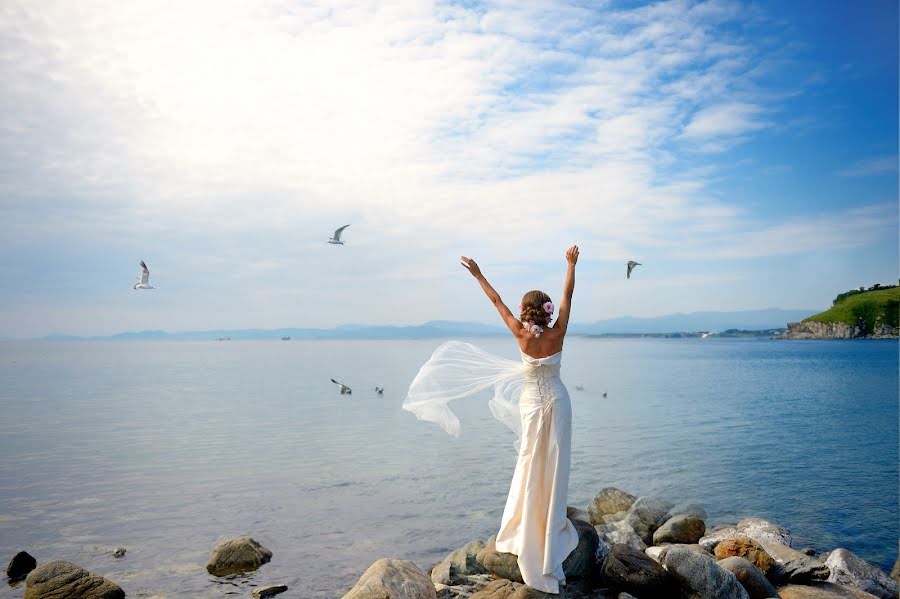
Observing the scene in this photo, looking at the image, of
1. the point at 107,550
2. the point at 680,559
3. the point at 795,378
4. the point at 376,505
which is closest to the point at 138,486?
the point at 107,550

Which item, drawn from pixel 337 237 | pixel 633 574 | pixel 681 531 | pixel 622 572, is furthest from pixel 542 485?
pixel 337 237

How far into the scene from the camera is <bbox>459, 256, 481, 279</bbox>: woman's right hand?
9086 millimetres

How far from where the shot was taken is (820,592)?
10469 mm

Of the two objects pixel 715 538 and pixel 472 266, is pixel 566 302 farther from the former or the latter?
pixel 715 538

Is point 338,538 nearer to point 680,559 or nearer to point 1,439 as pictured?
point 680,559

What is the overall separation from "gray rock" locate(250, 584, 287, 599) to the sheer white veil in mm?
4666

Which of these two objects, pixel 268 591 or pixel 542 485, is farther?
pixel 268 591

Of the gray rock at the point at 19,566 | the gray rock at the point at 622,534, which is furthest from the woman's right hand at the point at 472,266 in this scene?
the gray rock at the point at 19,566

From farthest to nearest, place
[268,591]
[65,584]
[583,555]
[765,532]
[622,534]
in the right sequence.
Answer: [765,532]
[622,534]
[268,591]
[65,584]
[583,555]

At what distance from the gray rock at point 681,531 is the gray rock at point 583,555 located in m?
4.54

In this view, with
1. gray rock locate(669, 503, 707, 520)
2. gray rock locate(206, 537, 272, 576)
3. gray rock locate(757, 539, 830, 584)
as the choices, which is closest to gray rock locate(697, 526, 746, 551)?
gray rock locate(669, 503, 707, 520)

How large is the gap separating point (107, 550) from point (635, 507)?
12.3 meters

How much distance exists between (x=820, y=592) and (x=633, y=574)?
3638 millimetres

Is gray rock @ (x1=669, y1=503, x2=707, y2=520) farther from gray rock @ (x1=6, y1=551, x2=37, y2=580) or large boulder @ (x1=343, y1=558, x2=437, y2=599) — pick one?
gray rock @ (x1=6, y1=551, x2=37, y2=580)
